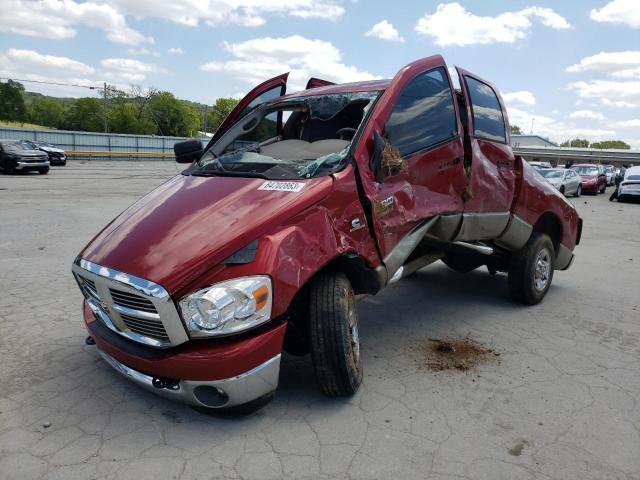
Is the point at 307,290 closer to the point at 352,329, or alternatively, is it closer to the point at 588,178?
the point at 352,329

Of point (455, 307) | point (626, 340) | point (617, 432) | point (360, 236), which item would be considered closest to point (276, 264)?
point (360, 236)

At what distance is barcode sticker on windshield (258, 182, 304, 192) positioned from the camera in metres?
2.80

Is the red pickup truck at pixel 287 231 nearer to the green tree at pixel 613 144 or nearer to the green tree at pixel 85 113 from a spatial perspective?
the green tree at pixel 85 113

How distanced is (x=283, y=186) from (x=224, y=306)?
824 millimetres

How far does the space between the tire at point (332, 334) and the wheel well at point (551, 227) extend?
3098 millimetres

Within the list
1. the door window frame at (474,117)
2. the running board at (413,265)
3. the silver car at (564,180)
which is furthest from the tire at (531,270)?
the silver car at (564,180)

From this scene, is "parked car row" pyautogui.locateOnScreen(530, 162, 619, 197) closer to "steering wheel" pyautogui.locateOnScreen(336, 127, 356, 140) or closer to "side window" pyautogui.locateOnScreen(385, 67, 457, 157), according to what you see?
"side window" pyautogui.locateOnScreen(385, 67, 457, 157)

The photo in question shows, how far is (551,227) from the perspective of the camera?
5.36 metres

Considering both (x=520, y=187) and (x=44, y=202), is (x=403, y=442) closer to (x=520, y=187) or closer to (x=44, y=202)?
(x=520, y=187)

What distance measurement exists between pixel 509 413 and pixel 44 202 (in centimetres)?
1181

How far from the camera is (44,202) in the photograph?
38.3ft

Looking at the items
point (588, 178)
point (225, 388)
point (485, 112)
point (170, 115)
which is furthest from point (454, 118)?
point (170, 115)

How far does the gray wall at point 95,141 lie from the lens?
34.3 metres

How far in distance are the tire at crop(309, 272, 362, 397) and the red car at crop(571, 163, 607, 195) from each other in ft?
76.4
